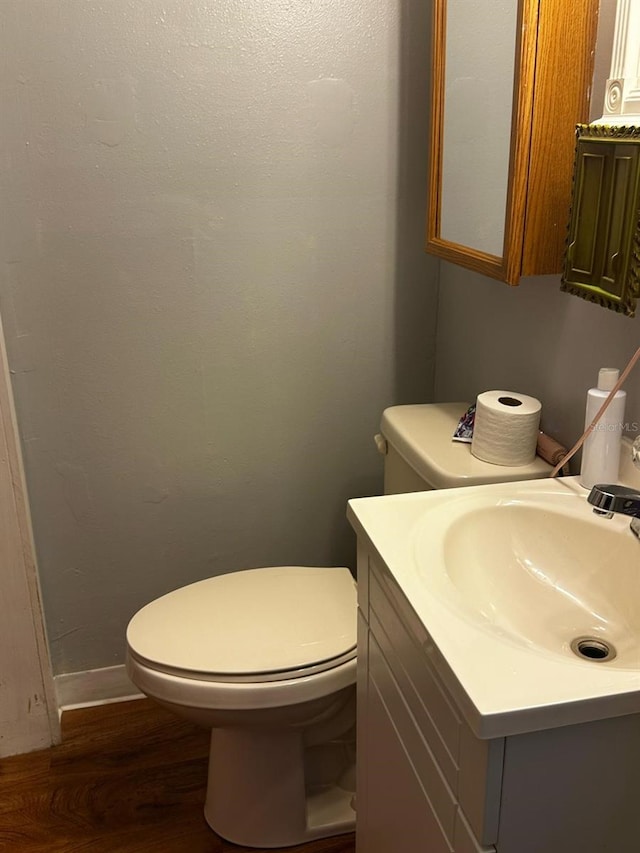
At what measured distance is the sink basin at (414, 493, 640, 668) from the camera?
1075 millimetres

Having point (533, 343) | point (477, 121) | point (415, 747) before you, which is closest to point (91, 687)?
point (415, 747)

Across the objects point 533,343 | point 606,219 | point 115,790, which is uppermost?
point 606,219

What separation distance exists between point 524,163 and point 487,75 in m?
0.21

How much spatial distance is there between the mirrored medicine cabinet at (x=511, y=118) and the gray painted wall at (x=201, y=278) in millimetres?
288

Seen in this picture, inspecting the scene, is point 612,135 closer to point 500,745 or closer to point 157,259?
point 500,745

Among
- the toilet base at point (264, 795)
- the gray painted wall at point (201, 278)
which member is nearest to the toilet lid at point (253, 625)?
the toilet base at point (264, 795)

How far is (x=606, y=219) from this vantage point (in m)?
1.17

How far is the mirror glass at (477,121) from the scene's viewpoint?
1306 mm

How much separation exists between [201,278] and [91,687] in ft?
3.39

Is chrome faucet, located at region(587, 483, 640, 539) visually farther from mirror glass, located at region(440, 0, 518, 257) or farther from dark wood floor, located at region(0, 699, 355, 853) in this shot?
dark wood floor, located at region(0, 699, 355, 853)

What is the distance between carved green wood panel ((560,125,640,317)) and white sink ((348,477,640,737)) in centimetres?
30

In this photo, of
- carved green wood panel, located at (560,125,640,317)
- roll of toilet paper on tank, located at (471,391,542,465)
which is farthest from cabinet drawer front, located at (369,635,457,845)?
carved green wood panel, located at (560,125,640,317)

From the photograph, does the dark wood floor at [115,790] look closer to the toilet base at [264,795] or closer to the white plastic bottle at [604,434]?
the toilet base at [264,795]

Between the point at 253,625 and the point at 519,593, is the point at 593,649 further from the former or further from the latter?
the point at 253,625
